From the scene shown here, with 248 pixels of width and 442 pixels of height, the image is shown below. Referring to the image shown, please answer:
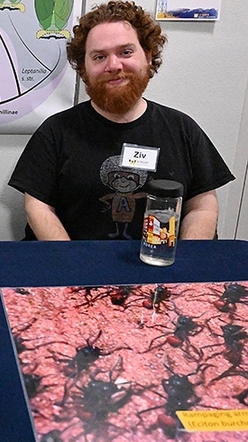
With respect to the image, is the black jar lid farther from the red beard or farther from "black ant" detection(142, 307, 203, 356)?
the red beard

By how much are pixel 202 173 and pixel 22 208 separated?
634 mm

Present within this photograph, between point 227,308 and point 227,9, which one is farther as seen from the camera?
point 227,9

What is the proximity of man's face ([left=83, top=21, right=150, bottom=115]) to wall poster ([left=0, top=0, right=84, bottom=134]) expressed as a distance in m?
0.13

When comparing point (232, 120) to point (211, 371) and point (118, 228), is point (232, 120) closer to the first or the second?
point (118, 228)

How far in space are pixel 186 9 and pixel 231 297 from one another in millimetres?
1111

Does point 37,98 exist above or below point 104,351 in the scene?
above

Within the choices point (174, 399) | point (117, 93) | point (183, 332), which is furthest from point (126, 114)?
point (174, 399)

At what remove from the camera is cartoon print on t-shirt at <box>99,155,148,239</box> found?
5.56 feet

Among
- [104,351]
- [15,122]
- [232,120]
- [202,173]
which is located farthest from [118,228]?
[104,351]

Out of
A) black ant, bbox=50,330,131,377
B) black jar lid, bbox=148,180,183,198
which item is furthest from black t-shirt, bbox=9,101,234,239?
black ant, bbox=50,330,131,377

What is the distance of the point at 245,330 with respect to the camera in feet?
3.35

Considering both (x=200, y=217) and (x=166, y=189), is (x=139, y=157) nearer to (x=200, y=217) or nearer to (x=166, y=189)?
(x=200, y=217)

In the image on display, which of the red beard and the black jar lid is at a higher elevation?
the red beard

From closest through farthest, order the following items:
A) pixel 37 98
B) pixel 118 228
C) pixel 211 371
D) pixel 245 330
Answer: pixel 211 371 → pixel 245 330 → pixel 118 228 → pixel 37 98
